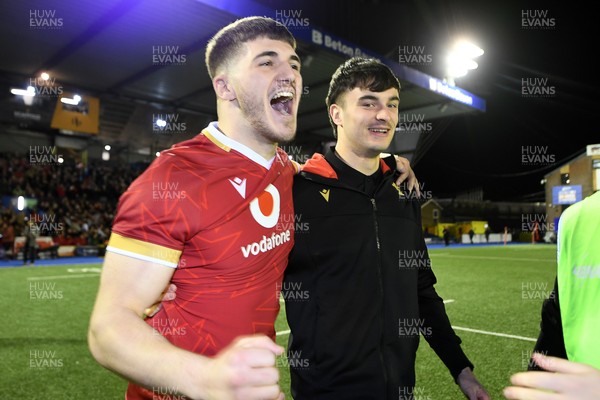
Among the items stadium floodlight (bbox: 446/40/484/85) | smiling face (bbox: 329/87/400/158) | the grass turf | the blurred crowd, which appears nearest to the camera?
smiling face (bbox: 329/87/400/158)

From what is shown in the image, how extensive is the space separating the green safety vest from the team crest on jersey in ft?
3.17

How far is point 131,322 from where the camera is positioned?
1.11 meters

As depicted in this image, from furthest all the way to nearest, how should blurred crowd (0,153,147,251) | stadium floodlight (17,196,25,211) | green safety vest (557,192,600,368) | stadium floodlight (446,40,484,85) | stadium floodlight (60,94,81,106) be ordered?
stadium floodlight (446,40,484,85) < stadium floodlight (17,196,25,211) < blurred crowd (0,153,147,251) < stadium floodlight (60,94,81,106) < green safety vest (557,192,600,368)

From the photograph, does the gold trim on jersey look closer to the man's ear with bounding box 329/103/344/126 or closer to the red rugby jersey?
the red rugby jersey

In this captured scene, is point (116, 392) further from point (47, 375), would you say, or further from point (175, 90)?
point (175, 90)

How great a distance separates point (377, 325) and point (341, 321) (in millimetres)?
165

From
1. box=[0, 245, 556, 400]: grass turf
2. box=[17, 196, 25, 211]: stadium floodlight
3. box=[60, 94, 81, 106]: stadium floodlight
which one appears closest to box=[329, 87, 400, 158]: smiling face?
box=[0, 245, 556, 400]: grass turf

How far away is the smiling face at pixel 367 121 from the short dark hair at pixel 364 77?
29 millimetres

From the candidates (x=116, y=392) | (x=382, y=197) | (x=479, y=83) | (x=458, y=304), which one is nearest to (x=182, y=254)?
(x=382, y=197)

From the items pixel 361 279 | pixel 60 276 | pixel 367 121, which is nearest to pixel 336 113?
pixel 367 121

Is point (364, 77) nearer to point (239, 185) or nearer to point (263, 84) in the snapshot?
point (263, 84)

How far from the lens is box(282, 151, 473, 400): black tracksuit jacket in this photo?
6.20ft

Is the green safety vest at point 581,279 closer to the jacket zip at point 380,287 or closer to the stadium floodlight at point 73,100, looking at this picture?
the jacket zip at point 380,287

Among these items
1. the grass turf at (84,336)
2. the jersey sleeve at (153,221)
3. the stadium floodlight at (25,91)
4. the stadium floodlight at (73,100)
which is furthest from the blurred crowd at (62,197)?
the jersey sleeve at (153,221)
